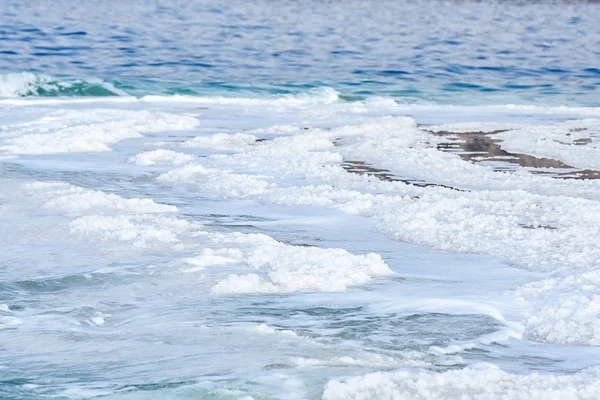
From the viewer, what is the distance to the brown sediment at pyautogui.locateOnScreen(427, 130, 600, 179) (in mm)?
6496

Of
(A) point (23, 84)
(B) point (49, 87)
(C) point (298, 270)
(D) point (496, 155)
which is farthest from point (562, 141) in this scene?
(A) point (23, 84)

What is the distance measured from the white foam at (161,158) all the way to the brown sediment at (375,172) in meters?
1.21

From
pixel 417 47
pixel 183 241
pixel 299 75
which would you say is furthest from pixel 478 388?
pixel 417 47

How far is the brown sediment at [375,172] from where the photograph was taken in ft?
20.0

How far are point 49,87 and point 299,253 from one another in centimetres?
1275

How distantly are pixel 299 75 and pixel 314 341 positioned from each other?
15339mm

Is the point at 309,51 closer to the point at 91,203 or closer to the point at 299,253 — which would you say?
the point at 91,203

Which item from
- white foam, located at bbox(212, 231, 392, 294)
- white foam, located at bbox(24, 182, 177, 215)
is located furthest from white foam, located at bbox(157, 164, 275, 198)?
white foam, located at bbox(212, 231, 392, 294)

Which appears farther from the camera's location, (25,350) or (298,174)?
(298,174)

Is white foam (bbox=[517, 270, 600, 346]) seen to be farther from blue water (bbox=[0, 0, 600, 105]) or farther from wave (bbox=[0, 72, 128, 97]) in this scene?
wave (bbox=[0, 72, 128, 97])

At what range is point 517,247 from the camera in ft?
14.1

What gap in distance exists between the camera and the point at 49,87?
630 inches

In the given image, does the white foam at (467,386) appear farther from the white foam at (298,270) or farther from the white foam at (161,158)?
the white foam at (161,158)

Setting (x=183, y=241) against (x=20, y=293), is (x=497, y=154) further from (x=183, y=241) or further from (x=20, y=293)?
(x=20, y=293)
